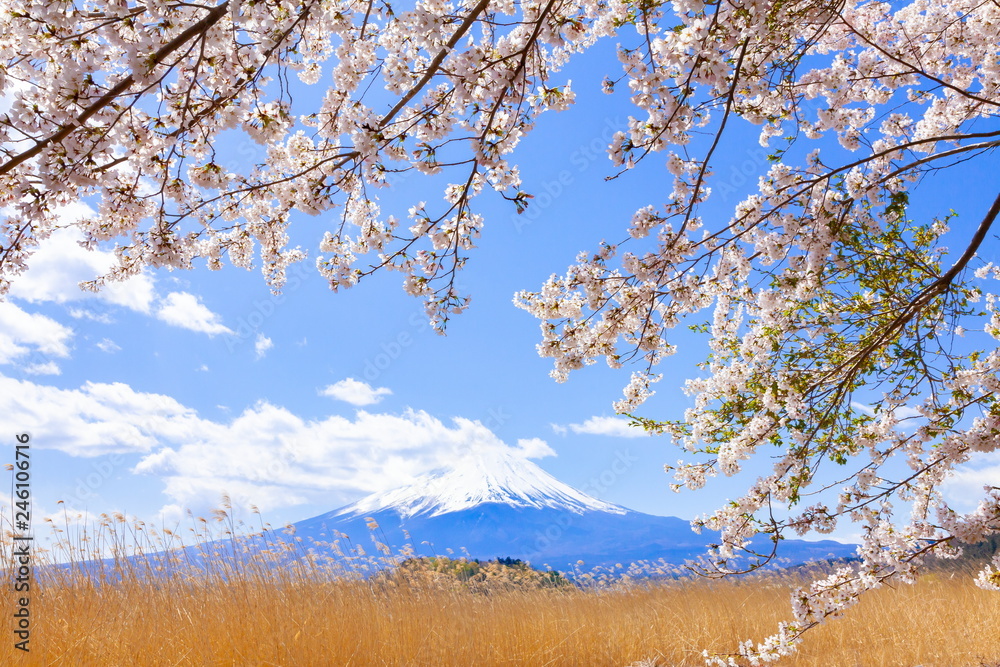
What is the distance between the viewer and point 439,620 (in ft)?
16.7

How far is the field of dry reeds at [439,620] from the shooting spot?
4.19m

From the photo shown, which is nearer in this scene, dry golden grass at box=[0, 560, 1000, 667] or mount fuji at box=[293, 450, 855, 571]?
dry golden grass at box=[0, 560, 1000, 667]

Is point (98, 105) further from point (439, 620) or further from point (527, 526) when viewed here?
point (527, 526)

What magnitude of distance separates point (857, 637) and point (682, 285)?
4916 millimetres

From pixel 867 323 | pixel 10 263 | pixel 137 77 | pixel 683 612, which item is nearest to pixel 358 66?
pixel 137 77

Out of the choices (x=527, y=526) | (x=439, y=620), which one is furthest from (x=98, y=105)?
(x=527, y=526)

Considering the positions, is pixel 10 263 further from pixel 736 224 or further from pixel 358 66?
pixel 736 224

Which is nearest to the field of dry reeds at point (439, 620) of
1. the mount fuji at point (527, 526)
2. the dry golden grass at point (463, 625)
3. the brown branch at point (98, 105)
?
the dry golden grass at point (463, 625)

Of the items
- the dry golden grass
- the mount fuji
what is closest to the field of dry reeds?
the dry golden grass

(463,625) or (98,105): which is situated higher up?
(98,105)

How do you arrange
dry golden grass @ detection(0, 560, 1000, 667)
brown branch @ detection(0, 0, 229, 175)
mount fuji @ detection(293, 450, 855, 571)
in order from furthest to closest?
mount fuji @ detection(293, 450, 855, 571) → dry golden grass @ detection(0, 560, 1000, 667) → brown branch @ detection(0, 0, 229, 175)

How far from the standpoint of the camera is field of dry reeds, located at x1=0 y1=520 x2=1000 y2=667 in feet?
13.7

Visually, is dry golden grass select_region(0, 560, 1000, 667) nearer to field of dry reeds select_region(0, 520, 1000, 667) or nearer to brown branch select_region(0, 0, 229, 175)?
field of dry reeds select_region(0, 520, 1000, 667)

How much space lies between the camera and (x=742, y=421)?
4.26m
